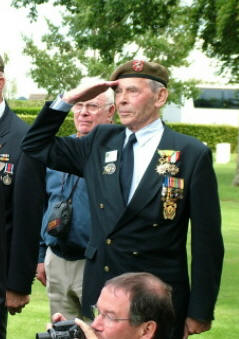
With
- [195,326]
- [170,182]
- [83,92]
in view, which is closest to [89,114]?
[83,92]

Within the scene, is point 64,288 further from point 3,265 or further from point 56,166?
point 3,265

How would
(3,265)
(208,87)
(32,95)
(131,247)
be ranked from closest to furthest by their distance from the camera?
1. (3,265)
2. (131,247)
3. (208,87)
4. (32,95)

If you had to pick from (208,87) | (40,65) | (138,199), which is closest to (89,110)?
(138,199)

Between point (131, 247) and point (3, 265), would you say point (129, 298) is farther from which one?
point (131, 247)

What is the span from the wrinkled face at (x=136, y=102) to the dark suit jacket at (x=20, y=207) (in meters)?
0.72

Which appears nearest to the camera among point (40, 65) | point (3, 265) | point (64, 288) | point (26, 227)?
point (3, 265)

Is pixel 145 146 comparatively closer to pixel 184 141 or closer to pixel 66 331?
pixel 184 141

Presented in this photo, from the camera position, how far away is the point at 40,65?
37.3m

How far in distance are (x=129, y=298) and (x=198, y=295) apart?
110 cm

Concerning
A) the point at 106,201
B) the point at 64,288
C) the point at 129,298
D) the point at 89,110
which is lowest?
the point at 64,288

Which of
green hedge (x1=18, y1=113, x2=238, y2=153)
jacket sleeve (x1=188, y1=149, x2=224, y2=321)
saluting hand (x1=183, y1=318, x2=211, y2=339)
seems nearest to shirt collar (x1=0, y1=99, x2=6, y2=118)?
jacket sleeve (x1=188, y1=149, x2=224, y2=321)

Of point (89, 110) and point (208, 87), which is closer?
point (89, 110)

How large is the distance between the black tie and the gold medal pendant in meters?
0.20

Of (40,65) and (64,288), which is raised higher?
(40,65)
